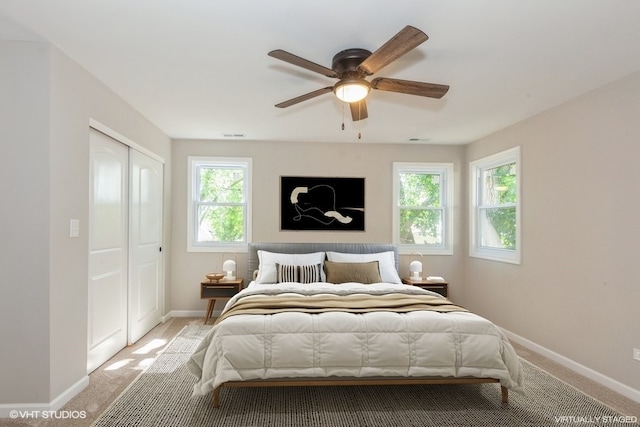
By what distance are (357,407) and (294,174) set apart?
314 centimetres

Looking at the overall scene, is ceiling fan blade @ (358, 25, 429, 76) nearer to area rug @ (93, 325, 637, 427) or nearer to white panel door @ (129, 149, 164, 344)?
area rug @ (93, 325, 637, 427)

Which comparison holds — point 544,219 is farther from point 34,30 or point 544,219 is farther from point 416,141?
point 34,30

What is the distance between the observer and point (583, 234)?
3.11m

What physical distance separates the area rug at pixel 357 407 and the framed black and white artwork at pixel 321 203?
247cm

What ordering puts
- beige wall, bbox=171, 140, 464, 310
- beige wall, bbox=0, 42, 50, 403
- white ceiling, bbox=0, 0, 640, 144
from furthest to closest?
1. beige wall, bbox=171, 140, 464, 310
2. beige wall, bbox=0, 42, 50, 403
3. white ceiling, bbox=0, 0, 640, 144

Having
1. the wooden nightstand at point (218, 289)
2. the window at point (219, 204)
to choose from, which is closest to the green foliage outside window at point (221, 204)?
the window at point (219, 204)

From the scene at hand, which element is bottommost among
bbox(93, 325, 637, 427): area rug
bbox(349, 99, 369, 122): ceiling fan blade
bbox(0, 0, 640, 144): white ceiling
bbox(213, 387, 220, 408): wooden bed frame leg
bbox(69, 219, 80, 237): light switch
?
bbox(93, 325, 637, 427): area rug

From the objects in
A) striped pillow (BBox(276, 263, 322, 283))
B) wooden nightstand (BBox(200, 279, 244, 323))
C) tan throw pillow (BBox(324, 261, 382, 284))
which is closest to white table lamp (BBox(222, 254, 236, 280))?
Answer: wooden nightstand (BBox(200, 279, 244, 323))

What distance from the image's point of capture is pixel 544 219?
3551 millimetres

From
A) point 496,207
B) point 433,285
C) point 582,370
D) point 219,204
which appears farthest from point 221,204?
point 582,370

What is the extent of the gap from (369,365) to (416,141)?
3.32 metres

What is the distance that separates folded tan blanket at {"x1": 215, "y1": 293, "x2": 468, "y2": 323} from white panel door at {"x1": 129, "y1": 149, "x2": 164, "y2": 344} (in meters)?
1.41

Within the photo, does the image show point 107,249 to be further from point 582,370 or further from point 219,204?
point 582,370

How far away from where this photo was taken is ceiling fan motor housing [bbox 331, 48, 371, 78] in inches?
91.0
